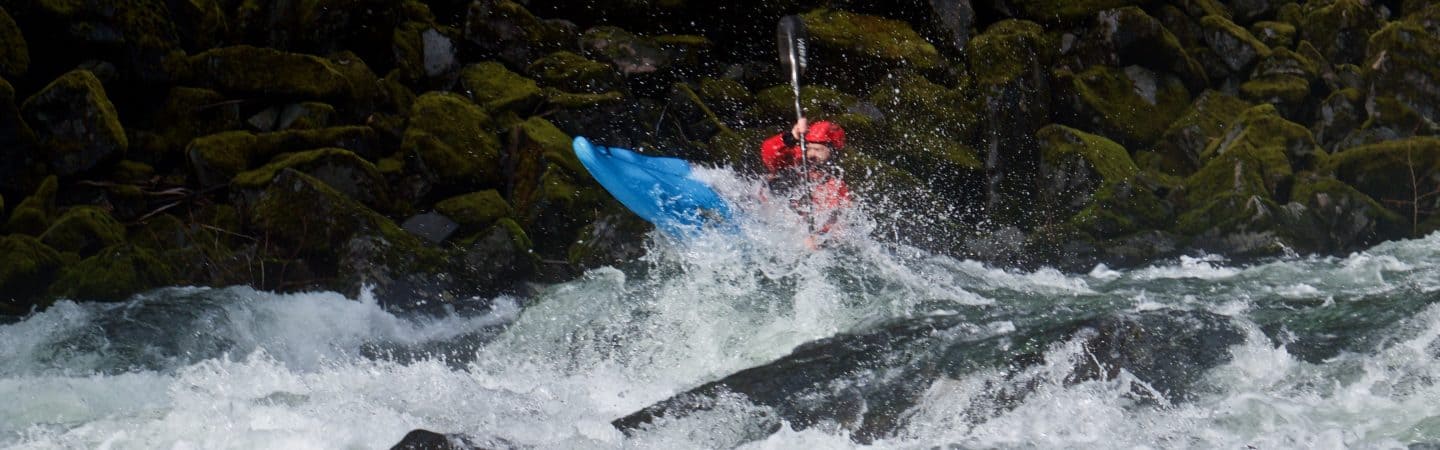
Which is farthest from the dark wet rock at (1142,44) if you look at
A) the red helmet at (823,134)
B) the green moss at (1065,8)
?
the red helmet at (823,134)

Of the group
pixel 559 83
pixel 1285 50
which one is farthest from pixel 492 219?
pixel 1285 50

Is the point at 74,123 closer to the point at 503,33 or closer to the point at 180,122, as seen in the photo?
the point at 180,122

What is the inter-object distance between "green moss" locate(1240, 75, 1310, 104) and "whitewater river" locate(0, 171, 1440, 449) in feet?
8.63

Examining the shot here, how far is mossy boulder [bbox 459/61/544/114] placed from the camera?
8703mm

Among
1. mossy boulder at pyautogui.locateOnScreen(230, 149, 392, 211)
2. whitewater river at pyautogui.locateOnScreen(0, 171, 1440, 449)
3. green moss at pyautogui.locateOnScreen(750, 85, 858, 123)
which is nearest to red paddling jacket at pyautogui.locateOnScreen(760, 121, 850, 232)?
whitewater river at pyautogui.locateOnScreen(0, 171, 1440, 449)

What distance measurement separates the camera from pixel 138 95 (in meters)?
7.49

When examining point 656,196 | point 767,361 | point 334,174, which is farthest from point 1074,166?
point 334,174

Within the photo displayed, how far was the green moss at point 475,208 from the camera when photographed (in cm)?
773

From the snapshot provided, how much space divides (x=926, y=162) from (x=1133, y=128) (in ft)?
6.16

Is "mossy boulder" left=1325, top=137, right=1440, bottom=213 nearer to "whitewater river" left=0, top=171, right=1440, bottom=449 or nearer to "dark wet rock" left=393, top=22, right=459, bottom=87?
"whitewater river" left=0, top=171, right=1440, bottom=449

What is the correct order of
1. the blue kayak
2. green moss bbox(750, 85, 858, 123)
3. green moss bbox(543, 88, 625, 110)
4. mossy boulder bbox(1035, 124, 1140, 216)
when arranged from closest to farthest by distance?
the blue kayak
mossy boulder bbox(1035, 124, 1140, 216)
green moss bbox(543, 88, 625, 110)
green moss bbox(750, 85, 858, 123)

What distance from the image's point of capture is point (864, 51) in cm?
980

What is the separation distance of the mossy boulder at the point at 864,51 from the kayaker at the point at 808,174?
2052 mm

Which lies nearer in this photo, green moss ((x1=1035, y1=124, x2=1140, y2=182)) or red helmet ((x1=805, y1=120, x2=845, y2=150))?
red helmet ((x1=805, y1=120, x2=845, y2=150))
